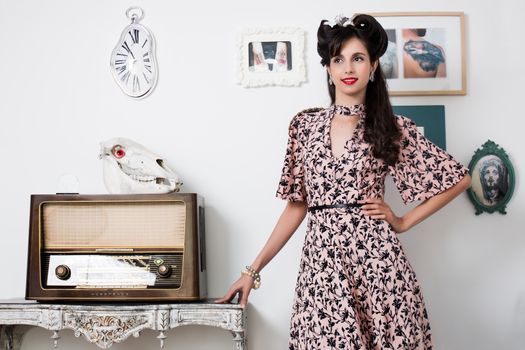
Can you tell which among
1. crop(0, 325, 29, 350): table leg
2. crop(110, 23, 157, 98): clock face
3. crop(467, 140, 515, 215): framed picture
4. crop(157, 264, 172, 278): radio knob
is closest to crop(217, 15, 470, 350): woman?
crop(157, 264, 172, 278): radio knob

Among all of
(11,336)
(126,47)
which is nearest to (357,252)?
(126,47)

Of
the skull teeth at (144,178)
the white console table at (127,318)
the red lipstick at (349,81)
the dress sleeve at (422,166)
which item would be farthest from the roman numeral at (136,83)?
the dress sleeve at (422,166)

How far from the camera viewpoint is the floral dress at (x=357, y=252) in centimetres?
176

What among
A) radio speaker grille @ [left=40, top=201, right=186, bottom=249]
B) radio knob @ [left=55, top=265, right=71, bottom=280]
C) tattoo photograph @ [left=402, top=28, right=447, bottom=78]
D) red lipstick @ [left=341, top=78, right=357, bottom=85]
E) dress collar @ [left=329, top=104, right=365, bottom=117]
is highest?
tattoo photograph @ [left=402, top=28, right=447, bottom=78]

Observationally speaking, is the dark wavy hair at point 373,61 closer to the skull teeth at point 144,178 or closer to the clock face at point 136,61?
the skull teeth at point 144,178

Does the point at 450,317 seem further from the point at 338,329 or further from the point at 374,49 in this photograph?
the point at 374,49

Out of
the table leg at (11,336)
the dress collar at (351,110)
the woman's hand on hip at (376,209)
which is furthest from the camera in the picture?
the table leg at (11,336)

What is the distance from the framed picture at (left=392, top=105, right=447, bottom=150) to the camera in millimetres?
2549

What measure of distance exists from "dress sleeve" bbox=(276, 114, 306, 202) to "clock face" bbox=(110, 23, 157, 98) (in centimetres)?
79

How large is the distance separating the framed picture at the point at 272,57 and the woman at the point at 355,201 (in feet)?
1.60

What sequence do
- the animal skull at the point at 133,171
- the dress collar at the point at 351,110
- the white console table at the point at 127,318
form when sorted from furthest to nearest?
the animal skull at the point at 133,171 → the white console table at the point at 127,318 → the dress collar at the point at 351,110

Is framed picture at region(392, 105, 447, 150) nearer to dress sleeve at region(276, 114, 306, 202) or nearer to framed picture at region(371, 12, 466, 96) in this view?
framed picture at region(371, 12, 466, 96)

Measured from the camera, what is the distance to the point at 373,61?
78.3 inches

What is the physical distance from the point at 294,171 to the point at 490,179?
0.95m
